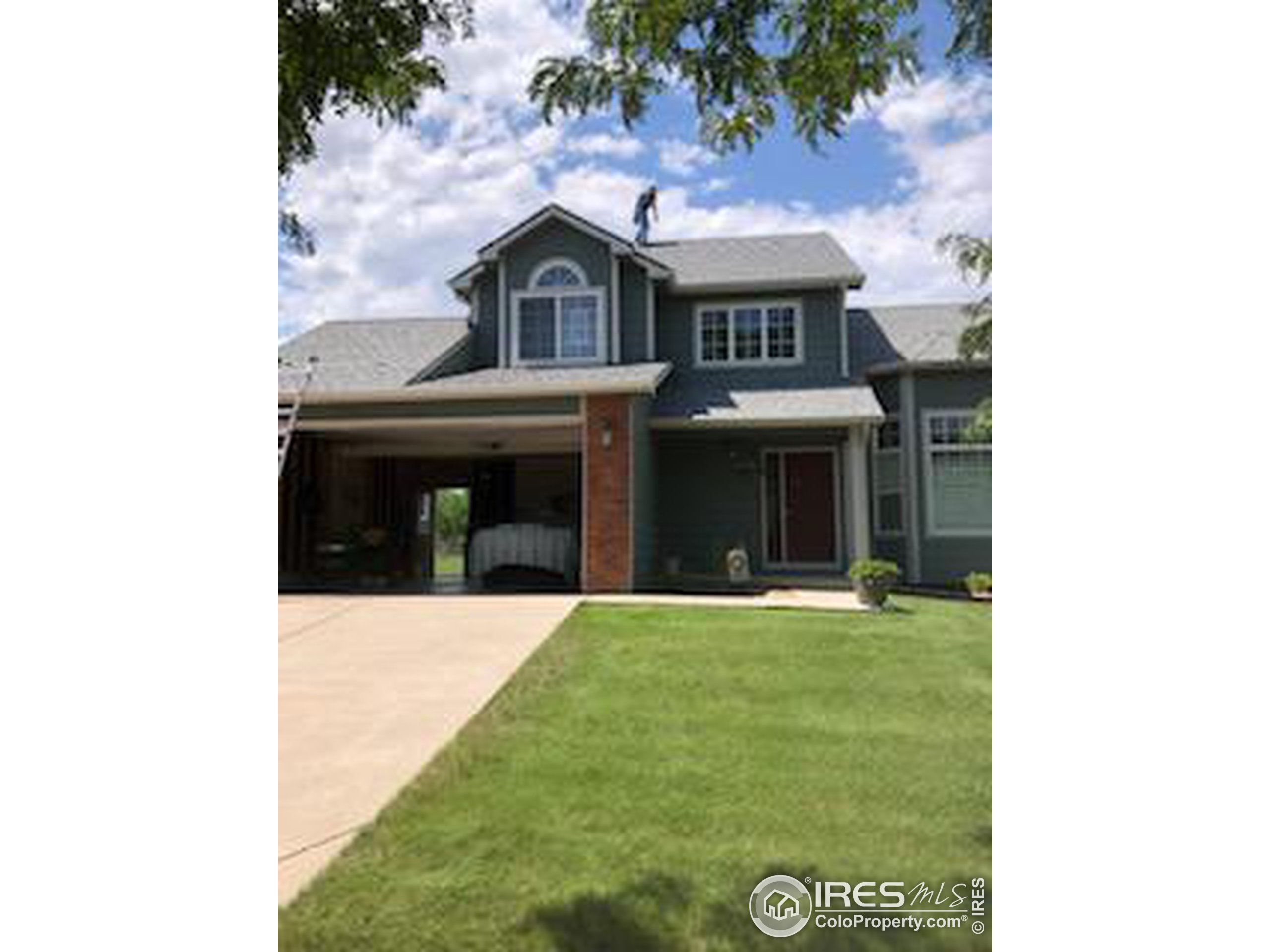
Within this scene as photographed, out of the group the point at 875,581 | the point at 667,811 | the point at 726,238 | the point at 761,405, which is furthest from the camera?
the point at 726,238

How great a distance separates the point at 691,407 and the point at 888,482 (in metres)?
3.24

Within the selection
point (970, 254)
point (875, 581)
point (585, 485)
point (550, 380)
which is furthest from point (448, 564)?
point (970, 254)

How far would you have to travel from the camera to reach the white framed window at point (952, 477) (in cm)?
1200

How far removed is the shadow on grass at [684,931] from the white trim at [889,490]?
32.9ft

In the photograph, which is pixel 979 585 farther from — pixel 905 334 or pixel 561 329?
pixel 561 329

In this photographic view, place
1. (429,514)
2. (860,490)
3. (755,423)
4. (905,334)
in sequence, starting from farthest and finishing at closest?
(429,514) < (905,334) < (755,423) < (860,490)

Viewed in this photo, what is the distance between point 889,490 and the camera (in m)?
12.7

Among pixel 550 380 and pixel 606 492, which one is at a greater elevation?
pixel 550 380

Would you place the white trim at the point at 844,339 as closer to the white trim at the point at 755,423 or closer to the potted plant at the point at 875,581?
the white trim at the point at 755,423

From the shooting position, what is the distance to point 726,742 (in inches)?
178
